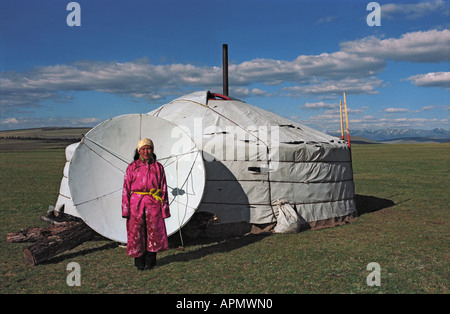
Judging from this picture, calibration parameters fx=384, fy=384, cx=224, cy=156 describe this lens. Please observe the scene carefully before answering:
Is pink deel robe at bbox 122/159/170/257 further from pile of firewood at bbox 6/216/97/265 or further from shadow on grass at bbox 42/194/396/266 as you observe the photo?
pile of firewood at bbox 6/216/97/265

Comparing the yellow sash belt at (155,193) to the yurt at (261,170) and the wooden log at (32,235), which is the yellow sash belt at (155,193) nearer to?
the yurt at (261,170)

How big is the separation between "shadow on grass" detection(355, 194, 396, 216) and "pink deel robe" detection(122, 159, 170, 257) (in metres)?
4.80

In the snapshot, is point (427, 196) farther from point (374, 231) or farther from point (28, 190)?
point (28, 190)

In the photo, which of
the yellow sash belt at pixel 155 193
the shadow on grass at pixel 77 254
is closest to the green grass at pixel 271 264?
the shadow on grass at pixel 77 254

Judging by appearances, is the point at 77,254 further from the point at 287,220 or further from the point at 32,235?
the point at 287,220

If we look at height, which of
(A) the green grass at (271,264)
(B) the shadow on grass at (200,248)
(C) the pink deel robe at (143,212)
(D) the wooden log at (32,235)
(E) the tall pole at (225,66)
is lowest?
(A) the green grass at (271,264)

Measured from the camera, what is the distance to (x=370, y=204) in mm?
8953

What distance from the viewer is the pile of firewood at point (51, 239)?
467cm

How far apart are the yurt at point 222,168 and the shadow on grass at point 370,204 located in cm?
110

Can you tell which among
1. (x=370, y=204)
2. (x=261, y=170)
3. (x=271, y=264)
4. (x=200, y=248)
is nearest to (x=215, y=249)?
(x=200, y=248)

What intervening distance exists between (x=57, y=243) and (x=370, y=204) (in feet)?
22.5

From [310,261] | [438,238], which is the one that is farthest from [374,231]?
[310,261]

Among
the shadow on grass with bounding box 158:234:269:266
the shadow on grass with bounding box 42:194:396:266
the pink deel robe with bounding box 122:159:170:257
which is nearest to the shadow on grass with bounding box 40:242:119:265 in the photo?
the shadow on grass with bounding box 42:194:396:266
